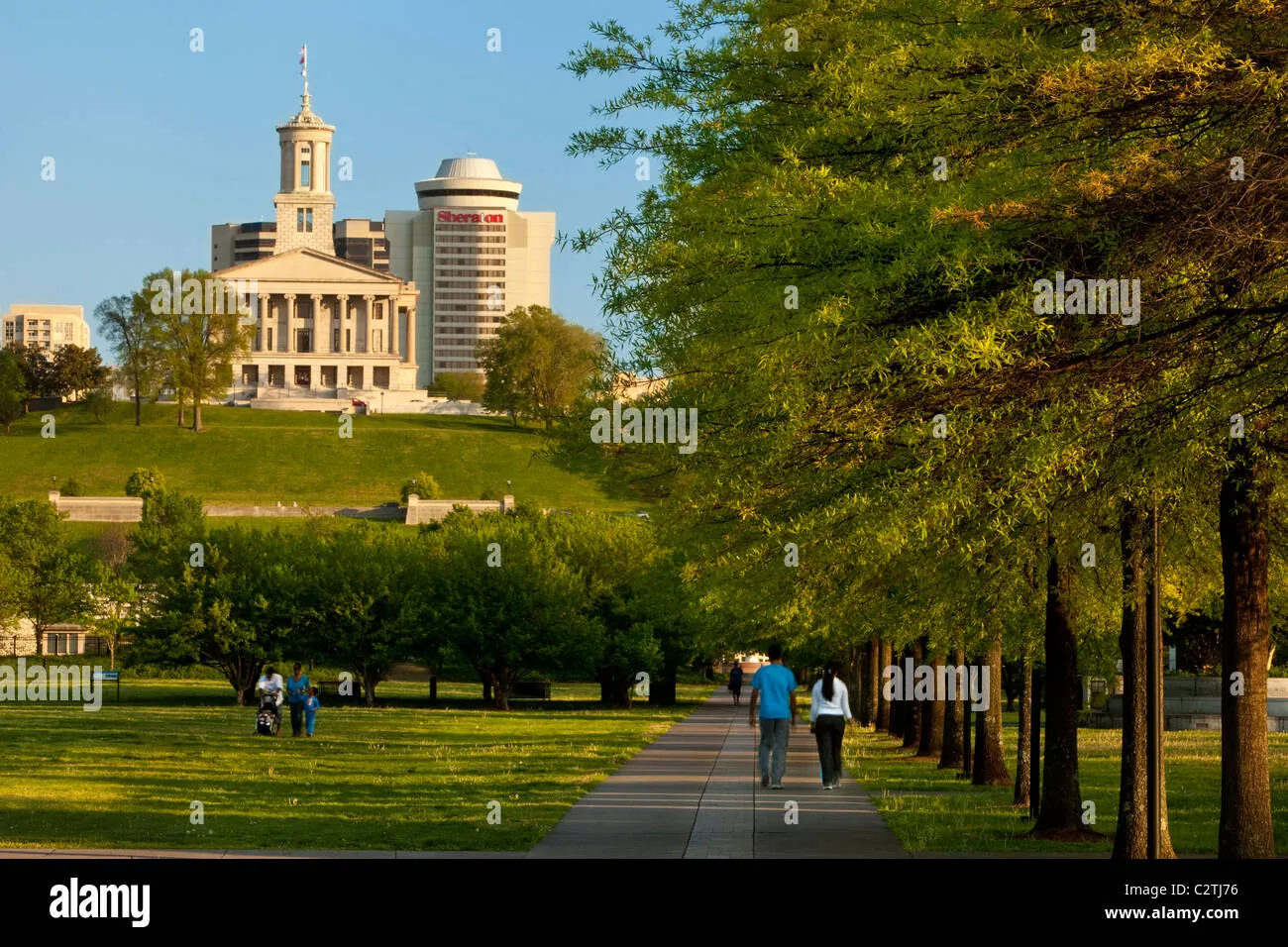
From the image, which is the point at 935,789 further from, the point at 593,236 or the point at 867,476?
the point at 867,476

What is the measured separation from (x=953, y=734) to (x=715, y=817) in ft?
35.9

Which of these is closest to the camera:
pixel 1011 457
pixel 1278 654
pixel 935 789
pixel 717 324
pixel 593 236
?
pixel 1011 457

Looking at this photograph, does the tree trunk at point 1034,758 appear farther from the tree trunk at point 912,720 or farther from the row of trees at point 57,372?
the row of trees at point 57,372

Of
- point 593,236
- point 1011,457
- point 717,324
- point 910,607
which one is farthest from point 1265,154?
point 910,607

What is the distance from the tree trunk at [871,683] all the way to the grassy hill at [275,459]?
78393 millimetres

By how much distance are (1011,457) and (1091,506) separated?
2268 mm

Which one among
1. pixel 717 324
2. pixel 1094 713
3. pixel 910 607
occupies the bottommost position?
pixel 1094 713

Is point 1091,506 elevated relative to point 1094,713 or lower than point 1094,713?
elevated

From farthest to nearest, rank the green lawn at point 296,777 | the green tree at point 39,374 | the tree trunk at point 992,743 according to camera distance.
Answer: the green tree at point 39,374 < the tree trunk at point 992,743 < the green lawn at point 296,777

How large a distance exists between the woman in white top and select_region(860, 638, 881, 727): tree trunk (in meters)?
19.8

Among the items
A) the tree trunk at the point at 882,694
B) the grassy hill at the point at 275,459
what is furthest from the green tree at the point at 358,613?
the grassy hill at the point at 275,459

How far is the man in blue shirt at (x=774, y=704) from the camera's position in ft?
72.8

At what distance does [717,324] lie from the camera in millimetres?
15703

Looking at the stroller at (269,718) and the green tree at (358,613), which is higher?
the green tree at (358,613)
